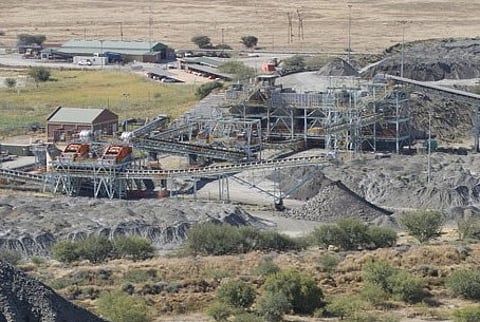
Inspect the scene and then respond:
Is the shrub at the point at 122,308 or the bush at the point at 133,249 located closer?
the shrub at the point at 122,308

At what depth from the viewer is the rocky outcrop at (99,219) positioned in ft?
172

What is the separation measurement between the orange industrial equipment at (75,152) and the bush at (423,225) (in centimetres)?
2063

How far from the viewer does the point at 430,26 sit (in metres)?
151

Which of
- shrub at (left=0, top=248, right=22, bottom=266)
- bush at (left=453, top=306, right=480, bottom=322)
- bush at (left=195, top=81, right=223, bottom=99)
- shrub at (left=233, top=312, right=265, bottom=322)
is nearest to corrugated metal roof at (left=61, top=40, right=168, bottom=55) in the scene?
bush at (left=195, top=81, right=223, bottom=99)

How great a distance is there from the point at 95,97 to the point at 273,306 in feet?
205

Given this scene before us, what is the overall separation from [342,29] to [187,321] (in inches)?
4617

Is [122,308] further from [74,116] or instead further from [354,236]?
[74,116]

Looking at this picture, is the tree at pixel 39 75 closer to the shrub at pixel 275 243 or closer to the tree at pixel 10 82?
the tree at pixel 10 82

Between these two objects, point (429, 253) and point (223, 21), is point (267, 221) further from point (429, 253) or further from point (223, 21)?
point (223, 21)

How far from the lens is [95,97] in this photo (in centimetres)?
9800

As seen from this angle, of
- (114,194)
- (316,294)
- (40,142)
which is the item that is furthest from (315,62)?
(316,294)

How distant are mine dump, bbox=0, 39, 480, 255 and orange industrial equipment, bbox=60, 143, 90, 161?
8cm

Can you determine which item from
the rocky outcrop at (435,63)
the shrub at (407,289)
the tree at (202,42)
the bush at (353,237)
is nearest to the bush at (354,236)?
the bush at (353,237)

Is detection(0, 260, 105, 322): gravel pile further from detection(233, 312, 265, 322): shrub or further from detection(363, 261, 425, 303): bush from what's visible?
detection(363, 261, 425, 303): bush
